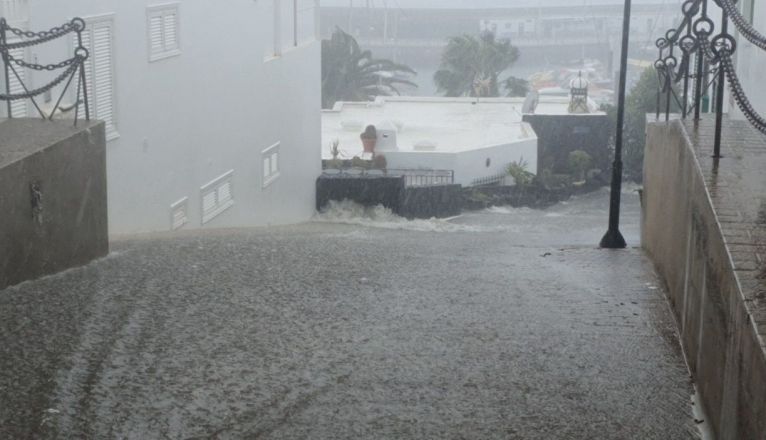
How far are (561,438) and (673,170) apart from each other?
4.19 meters

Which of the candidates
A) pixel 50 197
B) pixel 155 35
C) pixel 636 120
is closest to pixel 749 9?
pixel 155 35

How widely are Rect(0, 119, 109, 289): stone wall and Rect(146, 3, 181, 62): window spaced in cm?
756

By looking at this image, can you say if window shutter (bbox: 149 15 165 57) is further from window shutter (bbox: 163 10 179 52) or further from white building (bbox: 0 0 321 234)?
window shutter (bbox: 163 10 179 52)

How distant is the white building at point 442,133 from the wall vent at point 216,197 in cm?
1683

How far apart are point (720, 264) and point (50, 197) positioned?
5.02 meters

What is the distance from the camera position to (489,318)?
25.5 ft

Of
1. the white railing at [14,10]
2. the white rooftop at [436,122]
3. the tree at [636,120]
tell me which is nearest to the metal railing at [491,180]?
the white rooftop at [436,122]

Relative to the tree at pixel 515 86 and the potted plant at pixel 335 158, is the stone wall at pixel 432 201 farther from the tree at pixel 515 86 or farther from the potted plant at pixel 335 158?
the tree at pixel 515 86

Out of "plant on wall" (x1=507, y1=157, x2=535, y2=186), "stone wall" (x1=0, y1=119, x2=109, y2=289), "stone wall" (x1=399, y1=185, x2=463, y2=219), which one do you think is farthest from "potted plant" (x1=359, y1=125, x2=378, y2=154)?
"stone wall" (x1=0, y1=119, x2=109, y2=289)

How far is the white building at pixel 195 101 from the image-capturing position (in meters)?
15.7

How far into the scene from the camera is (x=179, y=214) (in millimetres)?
18328

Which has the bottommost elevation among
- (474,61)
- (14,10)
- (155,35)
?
(474,61)

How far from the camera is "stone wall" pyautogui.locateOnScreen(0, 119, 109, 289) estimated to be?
7918 millimetres

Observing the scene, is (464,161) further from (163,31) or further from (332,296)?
(332,296)
